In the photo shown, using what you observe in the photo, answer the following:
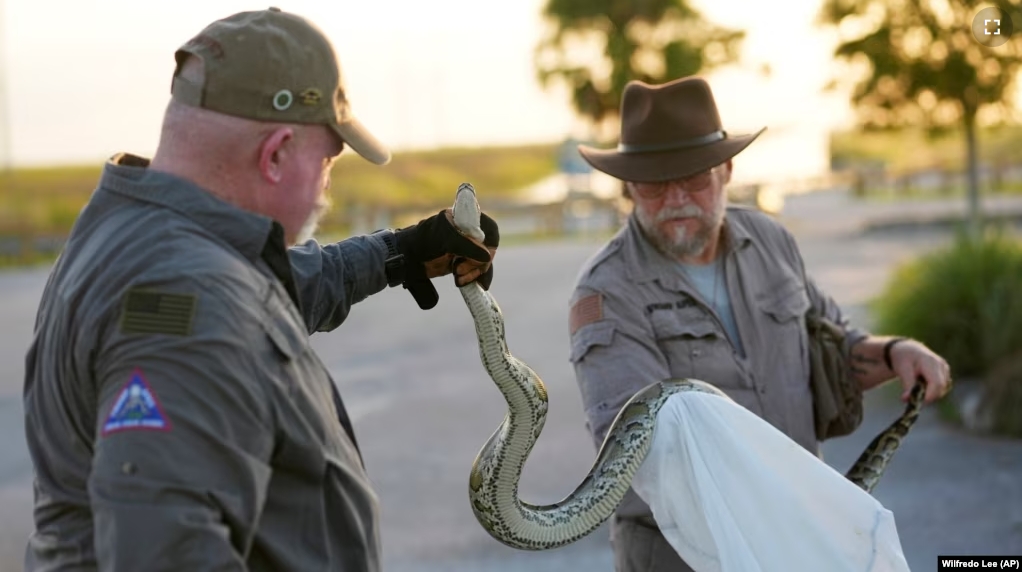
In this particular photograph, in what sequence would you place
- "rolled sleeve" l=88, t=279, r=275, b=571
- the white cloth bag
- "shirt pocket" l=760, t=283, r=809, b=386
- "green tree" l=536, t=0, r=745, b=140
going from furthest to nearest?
"green tree" l=536, t=0, r=745, b=140 < "shirt pocket" l=760, t=283, r=809, b=386 < the white cloth bag < "rolled sleeve" l=88, t=279, r=275, b=571

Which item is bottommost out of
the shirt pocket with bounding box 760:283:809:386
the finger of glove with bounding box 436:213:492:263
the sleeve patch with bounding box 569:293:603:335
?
the shirt pocket with bounding box 760:283:809:386

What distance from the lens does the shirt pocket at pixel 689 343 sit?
4527mm

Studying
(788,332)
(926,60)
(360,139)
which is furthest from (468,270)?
(926,60)

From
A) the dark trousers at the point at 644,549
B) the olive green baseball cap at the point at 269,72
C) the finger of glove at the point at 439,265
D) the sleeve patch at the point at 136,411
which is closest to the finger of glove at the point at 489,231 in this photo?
the finger of glove at the point at 439,265

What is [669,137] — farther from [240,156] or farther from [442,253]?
[240,156]

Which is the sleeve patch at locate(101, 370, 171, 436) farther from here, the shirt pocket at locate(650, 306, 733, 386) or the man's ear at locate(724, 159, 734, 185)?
the man's ear at locate(724, 159, 734, 185)

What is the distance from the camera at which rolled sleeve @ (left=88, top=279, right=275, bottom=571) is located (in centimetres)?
249

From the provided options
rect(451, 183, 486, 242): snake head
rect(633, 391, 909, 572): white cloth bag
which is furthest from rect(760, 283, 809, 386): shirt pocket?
rect(451, 183, 486, 242): snake head

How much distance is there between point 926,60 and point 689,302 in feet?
63.9

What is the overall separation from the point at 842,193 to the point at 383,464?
170 ft

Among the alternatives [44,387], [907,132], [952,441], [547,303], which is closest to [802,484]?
[44,387]

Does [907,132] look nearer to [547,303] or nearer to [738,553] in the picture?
[547,303]

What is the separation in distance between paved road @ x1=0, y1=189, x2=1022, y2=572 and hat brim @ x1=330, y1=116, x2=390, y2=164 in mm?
5154

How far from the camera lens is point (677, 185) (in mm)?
4770
